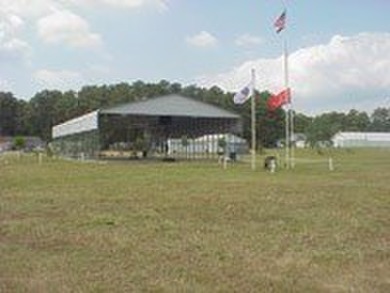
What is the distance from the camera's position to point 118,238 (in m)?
12.2

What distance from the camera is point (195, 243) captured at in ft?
38.5

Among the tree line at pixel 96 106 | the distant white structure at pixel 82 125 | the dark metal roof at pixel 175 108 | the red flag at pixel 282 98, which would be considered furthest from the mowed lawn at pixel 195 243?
the tree line at pixel 96 106

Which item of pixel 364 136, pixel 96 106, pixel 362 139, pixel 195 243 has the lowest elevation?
pixel 195 243

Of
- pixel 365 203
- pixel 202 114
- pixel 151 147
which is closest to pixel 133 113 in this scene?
pixel 202 114

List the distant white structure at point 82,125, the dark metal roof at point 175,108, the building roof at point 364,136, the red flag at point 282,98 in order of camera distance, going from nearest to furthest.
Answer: the red flag at point 282,98 < the dark metal roof at point 175,108 < the distant white structure at point 82,125 < the building roof at point 364,136

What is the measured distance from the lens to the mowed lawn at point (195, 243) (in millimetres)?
9008

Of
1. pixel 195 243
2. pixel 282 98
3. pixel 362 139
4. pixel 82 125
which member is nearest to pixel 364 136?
pixel 362 139

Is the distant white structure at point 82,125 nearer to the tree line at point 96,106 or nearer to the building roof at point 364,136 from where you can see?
the tree line at point 96,106

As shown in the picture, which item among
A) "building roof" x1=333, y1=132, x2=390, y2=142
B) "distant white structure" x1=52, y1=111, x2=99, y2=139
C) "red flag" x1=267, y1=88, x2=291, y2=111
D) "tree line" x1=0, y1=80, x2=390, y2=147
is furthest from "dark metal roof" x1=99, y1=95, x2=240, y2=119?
"building roof" x1=333, y1=132, x2=390, y2=142

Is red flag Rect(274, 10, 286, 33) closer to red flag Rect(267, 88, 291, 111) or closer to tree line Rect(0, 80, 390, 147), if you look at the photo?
red flag Rect(267, 88, 291, 111)

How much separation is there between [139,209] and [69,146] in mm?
70415

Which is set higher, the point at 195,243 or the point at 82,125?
the point at 82,125

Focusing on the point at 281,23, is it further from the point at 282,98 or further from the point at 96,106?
the point at 96,106

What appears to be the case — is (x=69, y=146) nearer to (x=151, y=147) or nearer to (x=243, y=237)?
(x=151, y=147)
